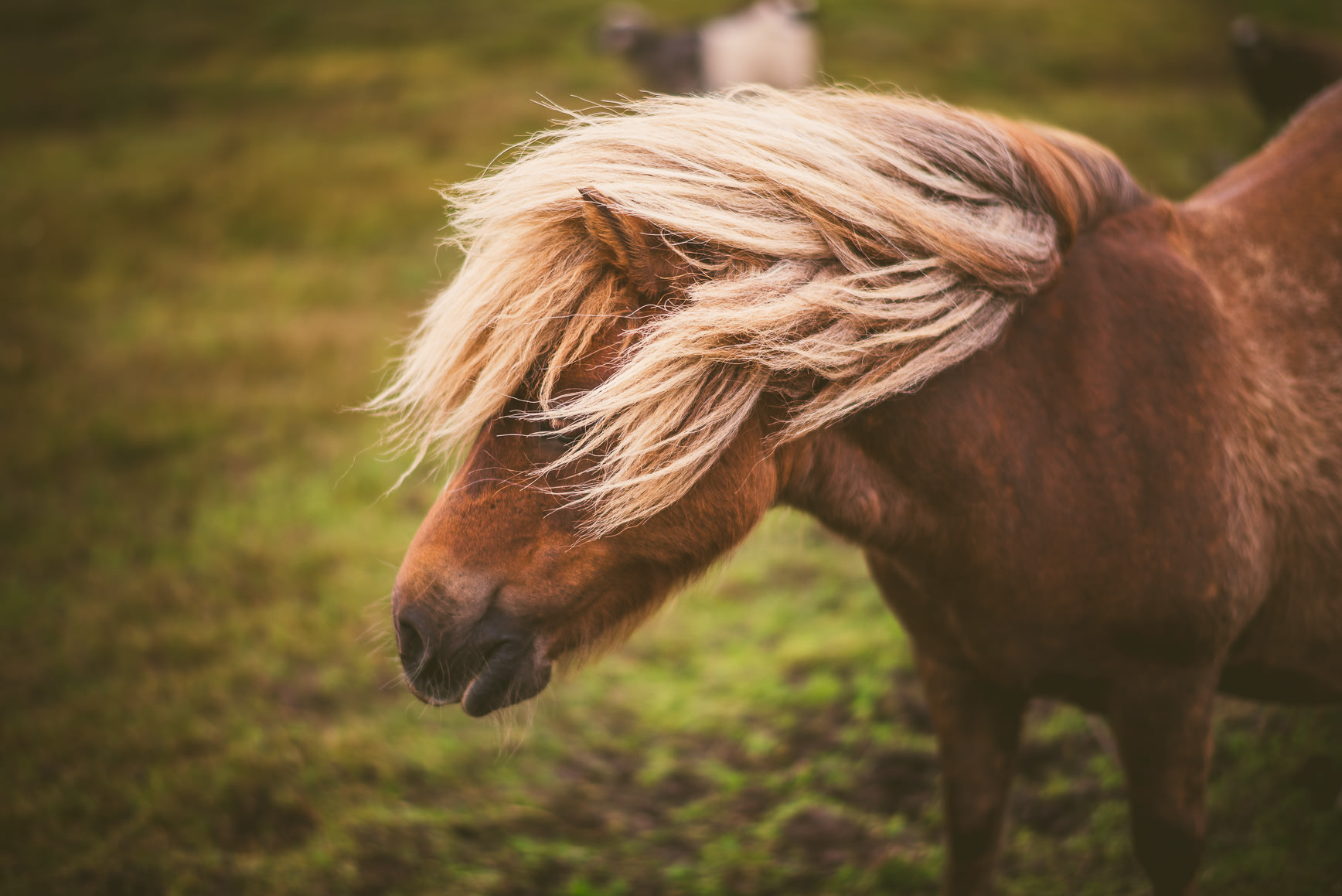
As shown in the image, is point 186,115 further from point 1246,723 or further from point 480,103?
point 1246,723

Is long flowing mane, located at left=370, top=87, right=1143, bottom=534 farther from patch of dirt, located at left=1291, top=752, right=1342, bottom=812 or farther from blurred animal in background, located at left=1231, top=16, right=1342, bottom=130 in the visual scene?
blurred animal in background, located at left=1231, top=16, right=1342, bottom=130

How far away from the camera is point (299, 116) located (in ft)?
51.2

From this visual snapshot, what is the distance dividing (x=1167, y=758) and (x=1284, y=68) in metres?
10.4

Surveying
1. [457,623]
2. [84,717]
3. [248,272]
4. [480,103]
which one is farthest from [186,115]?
[457,623]

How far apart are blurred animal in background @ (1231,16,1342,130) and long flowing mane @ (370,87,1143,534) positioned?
8949mm

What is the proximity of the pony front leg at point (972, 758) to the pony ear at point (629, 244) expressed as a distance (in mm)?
1329

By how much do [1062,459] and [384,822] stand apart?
3.23 m

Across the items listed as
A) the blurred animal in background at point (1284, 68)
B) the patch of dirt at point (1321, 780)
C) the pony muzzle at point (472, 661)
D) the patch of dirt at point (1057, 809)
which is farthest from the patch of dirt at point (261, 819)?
the blurred animal in background at point (1284, 68)

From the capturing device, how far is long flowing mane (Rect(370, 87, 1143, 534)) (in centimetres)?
152

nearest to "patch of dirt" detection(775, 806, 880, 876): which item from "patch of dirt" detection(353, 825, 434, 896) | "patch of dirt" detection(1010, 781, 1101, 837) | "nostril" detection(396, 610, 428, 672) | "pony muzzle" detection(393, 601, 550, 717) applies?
"patch of dirt" detection(1010, 781, 1101, 837)

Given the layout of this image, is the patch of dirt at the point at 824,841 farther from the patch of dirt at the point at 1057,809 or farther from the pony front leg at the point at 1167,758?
the pony front leg at the point at 1167,758

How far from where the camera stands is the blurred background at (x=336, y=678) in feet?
10.4

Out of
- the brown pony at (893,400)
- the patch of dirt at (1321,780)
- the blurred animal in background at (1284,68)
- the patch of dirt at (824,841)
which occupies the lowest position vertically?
the patch of dirt at (824,841)

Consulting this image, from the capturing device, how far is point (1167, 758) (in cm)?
184
